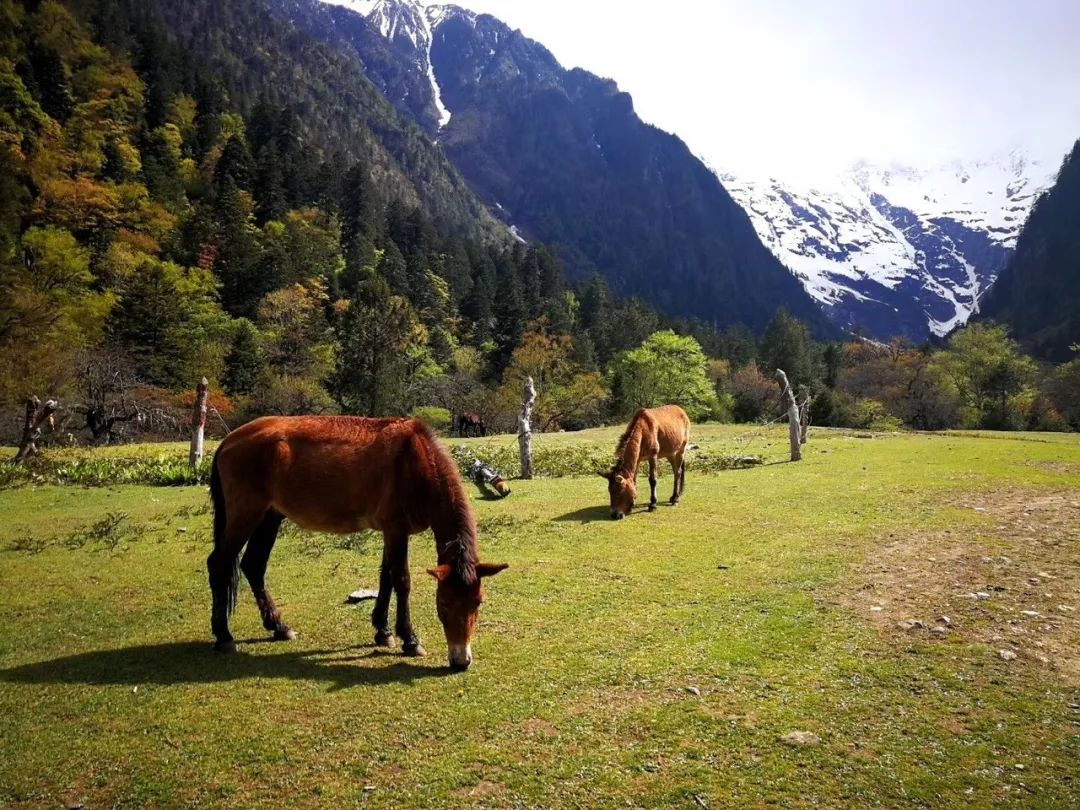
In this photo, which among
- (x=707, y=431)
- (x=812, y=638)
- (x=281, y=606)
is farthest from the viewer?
(x=707, y=431)

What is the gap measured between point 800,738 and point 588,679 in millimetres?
1790

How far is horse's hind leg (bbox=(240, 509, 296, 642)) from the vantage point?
21.0 ft

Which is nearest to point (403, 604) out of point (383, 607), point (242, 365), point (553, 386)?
point (383, 607)

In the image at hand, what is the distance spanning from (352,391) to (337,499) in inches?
1467

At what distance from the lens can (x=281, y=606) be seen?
24.4 feet

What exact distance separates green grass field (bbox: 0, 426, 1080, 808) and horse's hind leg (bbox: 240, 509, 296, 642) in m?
0.27

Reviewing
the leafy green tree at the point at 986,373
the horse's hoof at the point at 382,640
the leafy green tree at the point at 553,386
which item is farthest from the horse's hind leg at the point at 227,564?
the leafy green tree at the point at 986,373

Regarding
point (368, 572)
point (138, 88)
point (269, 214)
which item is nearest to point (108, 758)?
point (368, 572)

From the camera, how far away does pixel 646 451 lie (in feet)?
43.5

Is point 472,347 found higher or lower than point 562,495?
higher

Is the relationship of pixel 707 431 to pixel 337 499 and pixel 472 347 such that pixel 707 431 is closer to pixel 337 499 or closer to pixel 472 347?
pixel 337 499

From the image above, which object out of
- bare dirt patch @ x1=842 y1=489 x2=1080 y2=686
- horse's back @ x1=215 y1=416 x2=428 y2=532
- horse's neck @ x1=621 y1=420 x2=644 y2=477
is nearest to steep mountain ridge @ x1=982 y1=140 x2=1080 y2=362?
bare dirt patch @ x1=842 y1=489 x2=1080 y2=686

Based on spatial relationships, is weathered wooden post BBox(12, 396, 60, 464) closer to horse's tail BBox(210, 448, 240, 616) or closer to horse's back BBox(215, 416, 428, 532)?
horse's tail BBox(210, 448, 240, 616)

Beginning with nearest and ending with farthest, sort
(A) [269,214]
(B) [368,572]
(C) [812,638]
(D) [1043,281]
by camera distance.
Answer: (C) [812,638], (B) [368,572], (A) [269,214], (D) [1043,281]
